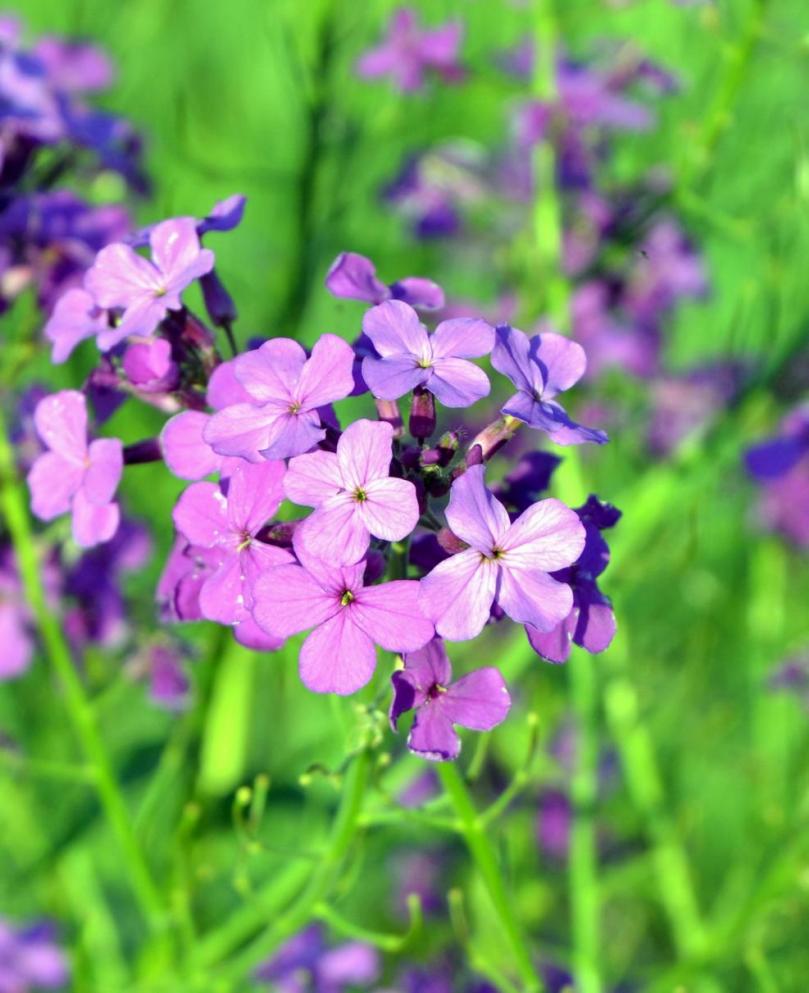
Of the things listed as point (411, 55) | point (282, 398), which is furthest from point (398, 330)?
point (411, 55)

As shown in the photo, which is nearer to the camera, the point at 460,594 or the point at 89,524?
the point at 460,594

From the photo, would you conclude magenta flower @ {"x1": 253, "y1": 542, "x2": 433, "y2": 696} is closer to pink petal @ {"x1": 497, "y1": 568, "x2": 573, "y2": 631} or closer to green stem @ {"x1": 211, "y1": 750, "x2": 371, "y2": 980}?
pink petal @ {"x1": 497, "y1": 568, "x2": 573, "y2": 631}

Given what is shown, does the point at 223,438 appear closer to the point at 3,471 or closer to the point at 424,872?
the point at 3,471

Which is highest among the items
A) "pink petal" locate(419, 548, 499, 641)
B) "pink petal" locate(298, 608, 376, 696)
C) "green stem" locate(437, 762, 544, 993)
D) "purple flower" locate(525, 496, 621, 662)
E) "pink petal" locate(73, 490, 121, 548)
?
"pink petal" locate(419, 548, 499, 641)

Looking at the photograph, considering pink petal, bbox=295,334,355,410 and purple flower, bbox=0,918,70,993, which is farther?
purple flower, bbox=0,918,70,993

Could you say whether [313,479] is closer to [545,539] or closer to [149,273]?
[545,539]

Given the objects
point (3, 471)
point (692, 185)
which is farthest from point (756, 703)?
point (3, 471)

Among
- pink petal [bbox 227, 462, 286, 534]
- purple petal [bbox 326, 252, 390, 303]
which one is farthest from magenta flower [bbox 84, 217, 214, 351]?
pink petal [bbox 227, 462, 286, 534]
